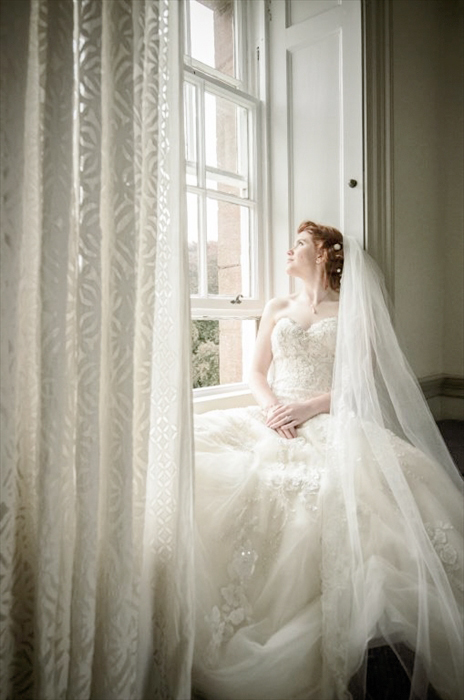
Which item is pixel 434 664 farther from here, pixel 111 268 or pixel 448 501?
pixel 111 268

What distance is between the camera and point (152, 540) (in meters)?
1.11

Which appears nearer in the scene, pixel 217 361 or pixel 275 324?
pixel 275 324

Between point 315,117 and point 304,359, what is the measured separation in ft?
4.27

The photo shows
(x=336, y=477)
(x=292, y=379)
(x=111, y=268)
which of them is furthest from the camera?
(x=292, y=379)

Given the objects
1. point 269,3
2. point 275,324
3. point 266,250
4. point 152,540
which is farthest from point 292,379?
point 269,3

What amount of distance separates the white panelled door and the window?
13 cm

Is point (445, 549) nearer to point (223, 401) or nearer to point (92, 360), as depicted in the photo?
point (92, 360)

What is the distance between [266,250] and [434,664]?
2.00m

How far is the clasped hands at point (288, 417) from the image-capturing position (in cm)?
185

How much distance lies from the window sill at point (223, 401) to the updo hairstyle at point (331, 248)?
0.68 metres

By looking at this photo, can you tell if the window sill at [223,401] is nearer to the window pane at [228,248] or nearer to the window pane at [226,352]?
the window pane at [226,352]

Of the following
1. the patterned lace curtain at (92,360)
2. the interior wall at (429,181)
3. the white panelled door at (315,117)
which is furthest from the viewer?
the interior wall at (429,181)

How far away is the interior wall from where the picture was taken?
8.28ft

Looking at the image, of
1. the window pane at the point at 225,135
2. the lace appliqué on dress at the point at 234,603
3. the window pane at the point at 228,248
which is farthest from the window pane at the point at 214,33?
the lace appliqué on dress at the point at 234,603
